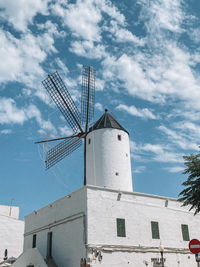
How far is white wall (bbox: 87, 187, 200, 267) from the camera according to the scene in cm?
1809

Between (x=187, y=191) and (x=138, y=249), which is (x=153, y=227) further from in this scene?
(x=187, y=191)

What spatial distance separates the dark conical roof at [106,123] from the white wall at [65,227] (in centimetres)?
783

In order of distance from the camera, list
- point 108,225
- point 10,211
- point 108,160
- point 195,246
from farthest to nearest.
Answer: point 10,211
point 108,160
point 108,225
point 195,246

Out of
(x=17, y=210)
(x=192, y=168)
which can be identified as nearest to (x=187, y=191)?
(x=192, y=168)

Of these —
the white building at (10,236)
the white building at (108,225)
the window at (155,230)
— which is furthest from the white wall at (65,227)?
the white building at (10,236)

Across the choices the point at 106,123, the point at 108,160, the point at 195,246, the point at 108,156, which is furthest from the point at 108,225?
the point at 106,123

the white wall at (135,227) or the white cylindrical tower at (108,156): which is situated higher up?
the white cylindrical tower at (108,156)

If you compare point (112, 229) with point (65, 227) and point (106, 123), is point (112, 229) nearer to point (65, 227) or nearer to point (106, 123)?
point (65, 227)

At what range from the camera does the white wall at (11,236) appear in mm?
34812

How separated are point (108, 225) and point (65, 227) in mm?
3157

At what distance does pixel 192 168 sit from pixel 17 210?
3406 centimetres

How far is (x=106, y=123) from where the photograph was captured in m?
26.4

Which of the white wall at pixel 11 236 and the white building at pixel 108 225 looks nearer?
the white building at pixel 108 225

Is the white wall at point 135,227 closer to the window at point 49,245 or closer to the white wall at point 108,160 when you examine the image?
the white wall at point 108,160
